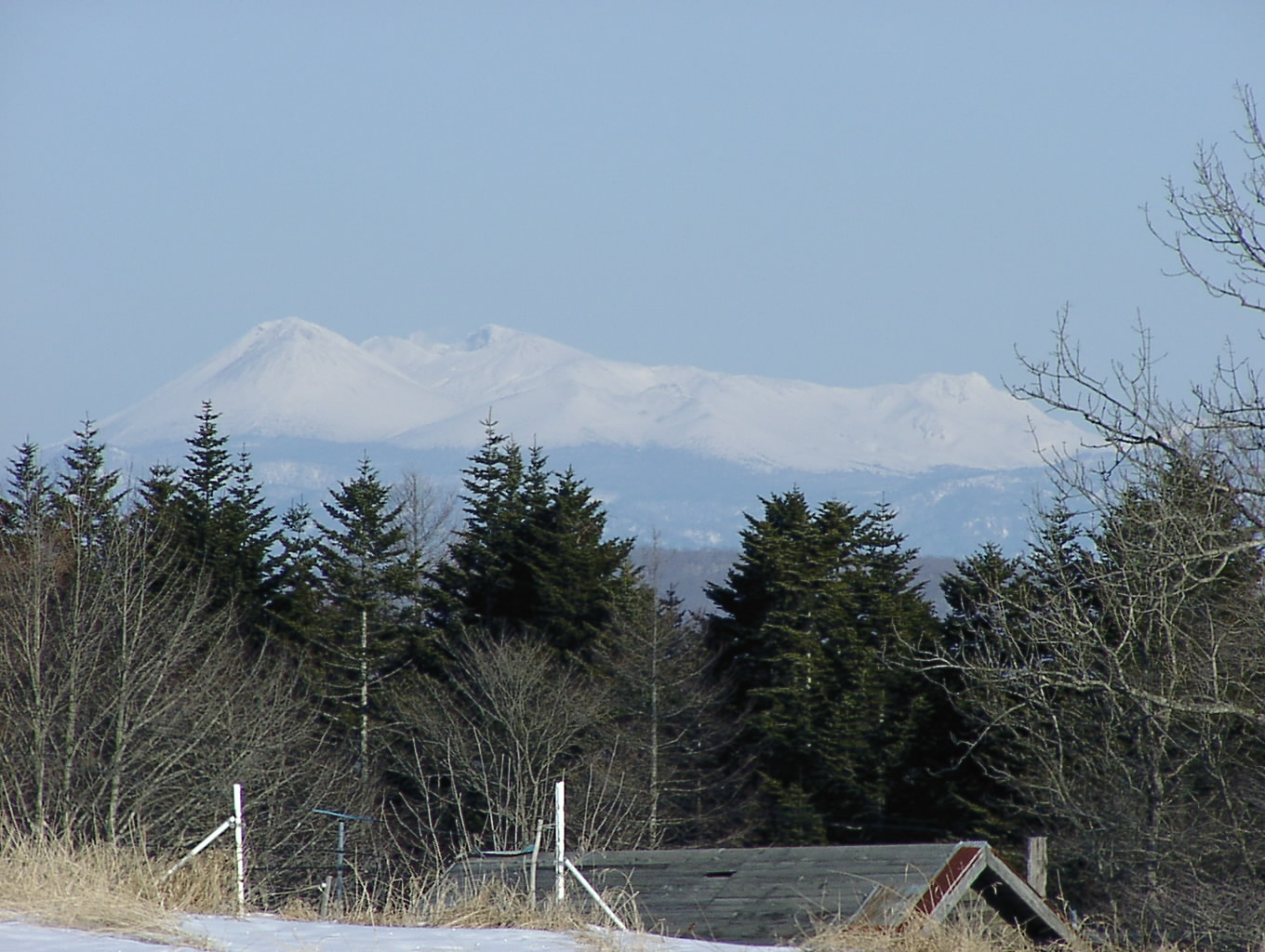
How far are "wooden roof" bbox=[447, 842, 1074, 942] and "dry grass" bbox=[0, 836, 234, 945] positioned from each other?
202 centimetres

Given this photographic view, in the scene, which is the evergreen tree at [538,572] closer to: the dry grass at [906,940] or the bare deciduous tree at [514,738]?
the bare deciduous tree at [514,738]

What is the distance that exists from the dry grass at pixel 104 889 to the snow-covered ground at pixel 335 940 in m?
0.15

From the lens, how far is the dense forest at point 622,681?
2412 cm

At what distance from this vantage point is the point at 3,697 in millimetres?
30609

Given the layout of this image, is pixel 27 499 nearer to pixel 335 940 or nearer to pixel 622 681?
pixel 622 681

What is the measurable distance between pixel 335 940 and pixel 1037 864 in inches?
402

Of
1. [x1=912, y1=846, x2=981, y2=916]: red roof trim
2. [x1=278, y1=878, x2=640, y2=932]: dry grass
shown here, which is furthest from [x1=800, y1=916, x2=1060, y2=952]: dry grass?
[x1=912, y1=846, x2=981, y2=916]: red roof trim

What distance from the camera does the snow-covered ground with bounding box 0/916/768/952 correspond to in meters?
6.85

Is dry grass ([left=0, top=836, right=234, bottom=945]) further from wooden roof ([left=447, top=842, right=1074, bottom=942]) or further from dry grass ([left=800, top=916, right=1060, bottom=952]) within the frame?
dry grass ([left=800, top=916, right=1060, bottom=952])

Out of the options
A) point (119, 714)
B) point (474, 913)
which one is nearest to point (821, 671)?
point (119, 714)

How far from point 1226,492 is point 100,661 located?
1005 inches

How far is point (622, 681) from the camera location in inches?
1727

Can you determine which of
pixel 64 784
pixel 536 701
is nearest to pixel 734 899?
pixel 64 784

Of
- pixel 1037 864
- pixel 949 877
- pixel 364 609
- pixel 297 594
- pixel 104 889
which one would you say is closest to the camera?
pixel 104 889
